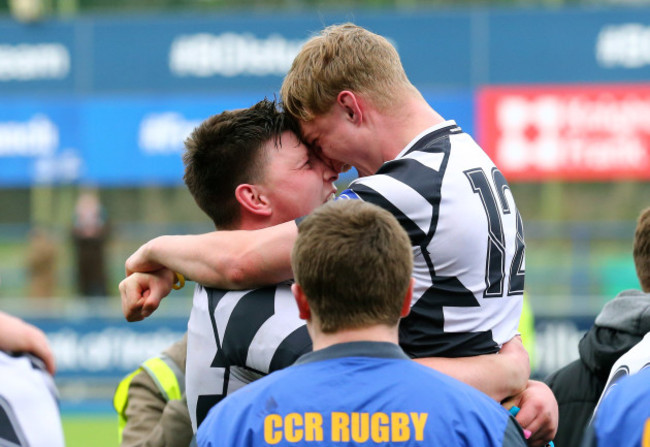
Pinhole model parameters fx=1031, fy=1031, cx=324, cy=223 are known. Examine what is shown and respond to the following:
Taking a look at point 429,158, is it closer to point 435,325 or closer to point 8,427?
point 435,325

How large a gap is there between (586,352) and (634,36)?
12282 millimetres

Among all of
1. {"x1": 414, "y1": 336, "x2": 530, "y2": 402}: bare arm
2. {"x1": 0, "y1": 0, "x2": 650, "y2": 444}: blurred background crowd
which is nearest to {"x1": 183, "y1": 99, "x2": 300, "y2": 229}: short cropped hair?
{"x1": 414, "y1": 336, "x2": 530, "y2": 402}: bare arm

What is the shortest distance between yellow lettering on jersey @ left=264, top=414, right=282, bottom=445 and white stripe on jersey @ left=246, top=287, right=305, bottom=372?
45cm

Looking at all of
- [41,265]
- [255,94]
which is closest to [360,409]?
[41,265]

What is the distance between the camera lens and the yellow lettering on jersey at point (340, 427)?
2.13m

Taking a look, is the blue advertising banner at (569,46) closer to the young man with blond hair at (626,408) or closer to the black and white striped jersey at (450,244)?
the young man with blond hair at (626,408)

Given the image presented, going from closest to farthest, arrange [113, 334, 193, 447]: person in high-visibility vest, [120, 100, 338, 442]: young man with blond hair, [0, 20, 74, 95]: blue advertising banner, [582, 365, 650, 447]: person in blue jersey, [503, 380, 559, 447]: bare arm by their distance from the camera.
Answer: [582, 365, 650, 447]: person in blue jersey, [503, 380, 559, 447]: bare arm, [120, 100, 338, 442]: young man with blond hair, [113, 334, 193, 447]: person in high-visibility vest, [0, 20, 74, 95]: blue advertising banner

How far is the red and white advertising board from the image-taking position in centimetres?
1495

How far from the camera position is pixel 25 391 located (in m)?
2.59

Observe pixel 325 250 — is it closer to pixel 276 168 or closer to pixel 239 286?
pixel 239 286

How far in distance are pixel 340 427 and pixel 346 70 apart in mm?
1078

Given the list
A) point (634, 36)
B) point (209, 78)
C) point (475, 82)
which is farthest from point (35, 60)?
point (634, 36)

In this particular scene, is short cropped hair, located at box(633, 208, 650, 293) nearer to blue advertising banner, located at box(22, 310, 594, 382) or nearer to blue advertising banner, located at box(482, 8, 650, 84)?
blue advertising banner, located at box(22, 310, 594, 382)

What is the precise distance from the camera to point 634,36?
1479 centimetres
